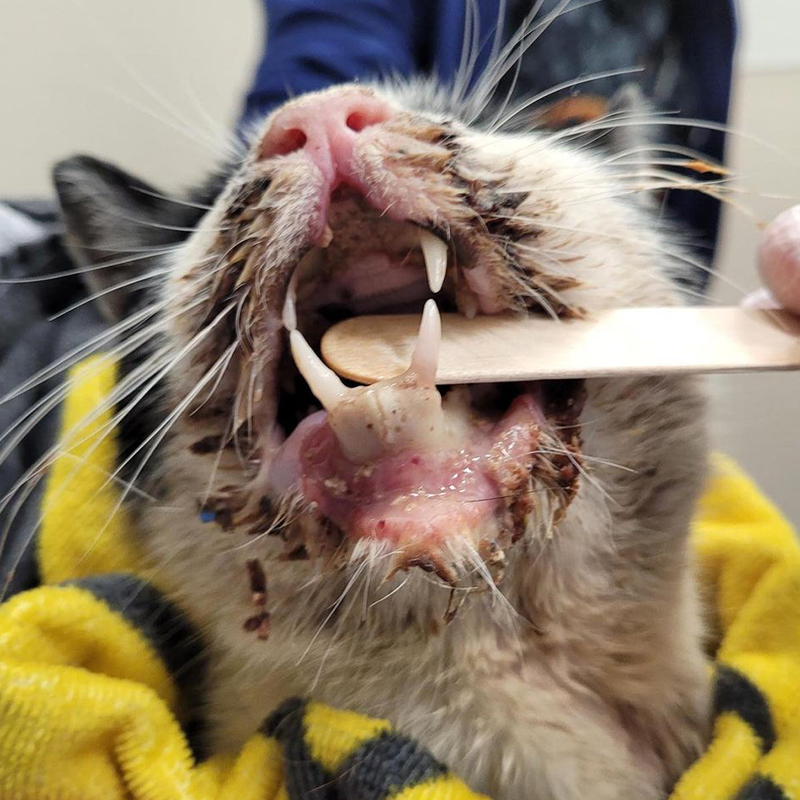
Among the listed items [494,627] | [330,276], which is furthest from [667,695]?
[330,276]

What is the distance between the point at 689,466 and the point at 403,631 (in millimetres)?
268

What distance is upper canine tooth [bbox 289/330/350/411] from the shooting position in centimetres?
42

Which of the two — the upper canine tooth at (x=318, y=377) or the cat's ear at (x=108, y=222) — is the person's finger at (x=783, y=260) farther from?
the cat's ear at (x=108, y=222)

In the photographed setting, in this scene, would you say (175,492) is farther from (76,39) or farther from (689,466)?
(76,39)

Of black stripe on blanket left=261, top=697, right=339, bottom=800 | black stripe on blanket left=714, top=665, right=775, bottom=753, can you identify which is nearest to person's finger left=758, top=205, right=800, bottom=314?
black stripe on blanket left=714, top=665, right=775, bottom=753

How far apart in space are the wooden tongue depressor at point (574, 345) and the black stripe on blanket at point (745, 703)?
0.32 meters

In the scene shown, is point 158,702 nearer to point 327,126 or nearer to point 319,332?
point 319,332

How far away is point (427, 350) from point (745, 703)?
452 mm

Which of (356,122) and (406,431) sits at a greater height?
(356,122)

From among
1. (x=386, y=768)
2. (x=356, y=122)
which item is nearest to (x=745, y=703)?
(x=386, y=768)

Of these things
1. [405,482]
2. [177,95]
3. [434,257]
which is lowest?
[405,482]

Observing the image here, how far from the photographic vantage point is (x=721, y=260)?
1.18 metres

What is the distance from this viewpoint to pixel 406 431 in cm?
42

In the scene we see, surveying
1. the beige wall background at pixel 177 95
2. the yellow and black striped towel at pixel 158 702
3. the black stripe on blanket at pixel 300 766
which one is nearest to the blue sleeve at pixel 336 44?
the beige wall background at pixel 177 95
